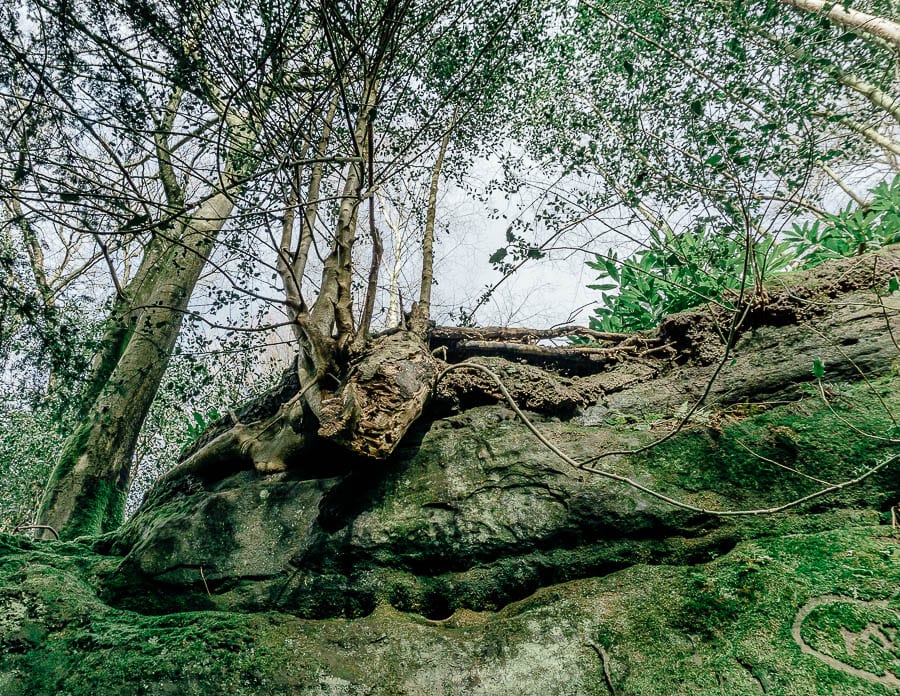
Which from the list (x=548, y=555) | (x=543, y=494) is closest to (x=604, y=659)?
(x=548, y=555)

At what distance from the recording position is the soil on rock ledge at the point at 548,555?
2.30 meters

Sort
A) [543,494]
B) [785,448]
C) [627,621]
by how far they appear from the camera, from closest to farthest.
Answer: [627,621] < [785,448] < [543,494]

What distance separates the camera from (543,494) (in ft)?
10.6

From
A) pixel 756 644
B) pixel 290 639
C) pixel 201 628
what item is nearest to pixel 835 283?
pixel 756 644

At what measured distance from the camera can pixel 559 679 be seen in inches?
92.6

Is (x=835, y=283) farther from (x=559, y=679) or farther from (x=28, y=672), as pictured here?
(x=28, y=672)

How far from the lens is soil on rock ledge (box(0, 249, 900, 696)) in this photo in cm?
230

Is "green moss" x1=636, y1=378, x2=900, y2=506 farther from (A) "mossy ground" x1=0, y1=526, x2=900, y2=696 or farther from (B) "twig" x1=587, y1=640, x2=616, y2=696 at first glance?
(B) "twig" x1=587, y1=640, x2=616, y2=696

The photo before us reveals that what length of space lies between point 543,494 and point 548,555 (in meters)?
0.40

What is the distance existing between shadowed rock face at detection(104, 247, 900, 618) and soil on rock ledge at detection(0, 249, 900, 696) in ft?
0.05

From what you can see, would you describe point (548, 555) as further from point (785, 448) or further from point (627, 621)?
point (785, 448)

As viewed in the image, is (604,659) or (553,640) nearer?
(604,659)

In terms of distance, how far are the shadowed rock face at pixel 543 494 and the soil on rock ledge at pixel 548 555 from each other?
0.6 inches

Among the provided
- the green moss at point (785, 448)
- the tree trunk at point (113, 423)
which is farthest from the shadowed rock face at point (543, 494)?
the tree trunk at point (113, 423)
